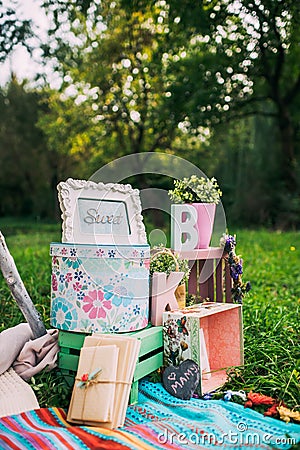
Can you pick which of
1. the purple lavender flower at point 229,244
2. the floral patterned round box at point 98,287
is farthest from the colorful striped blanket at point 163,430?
the purple lavender flower at point 229,244

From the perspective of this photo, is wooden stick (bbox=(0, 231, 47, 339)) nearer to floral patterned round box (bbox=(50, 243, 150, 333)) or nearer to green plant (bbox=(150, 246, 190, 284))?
floral patterned round box (bbox=(50, 243, 150, 333))

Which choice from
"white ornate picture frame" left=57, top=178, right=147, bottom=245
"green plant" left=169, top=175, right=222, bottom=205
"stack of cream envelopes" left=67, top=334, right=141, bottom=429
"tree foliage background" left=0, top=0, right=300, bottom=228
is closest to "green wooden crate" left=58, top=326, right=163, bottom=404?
"stack of cream envelopes" left=67, top=334, right=141, bottom=429

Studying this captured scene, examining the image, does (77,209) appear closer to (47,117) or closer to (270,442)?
(270,442)

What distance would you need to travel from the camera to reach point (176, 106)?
11930mm

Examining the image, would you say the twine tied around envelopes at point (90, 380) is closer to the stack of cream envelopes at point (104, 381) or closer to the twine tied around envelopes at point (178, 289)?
the stack of cream envelopes at point (104, 381)

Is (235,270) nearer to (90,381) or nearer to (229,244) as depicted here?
(229,244)

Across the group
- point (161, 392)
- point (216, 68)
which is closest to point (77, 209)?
point (161, 392)

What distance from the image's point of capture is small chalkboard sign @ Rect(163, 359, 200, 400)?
9.04 ft

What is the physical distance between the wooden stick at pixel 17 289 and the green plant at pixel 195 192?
105cm

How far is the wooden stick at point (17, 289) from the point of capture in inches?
116

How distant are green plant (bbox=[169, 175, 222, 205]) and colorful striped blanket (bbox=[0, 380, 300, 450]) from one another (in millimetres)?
1215

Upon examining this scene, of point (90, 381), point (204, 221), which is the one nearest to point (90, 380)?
point (90, 381)

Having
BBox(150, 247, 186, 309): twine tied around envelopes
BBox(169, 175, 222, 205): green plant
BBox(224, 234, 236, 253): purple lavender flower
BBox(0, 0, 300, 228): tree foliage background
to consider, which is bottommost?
BBox(150, 247, 186, 309): twine tied around envelopes

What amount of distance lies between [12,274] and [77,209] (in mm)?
532
